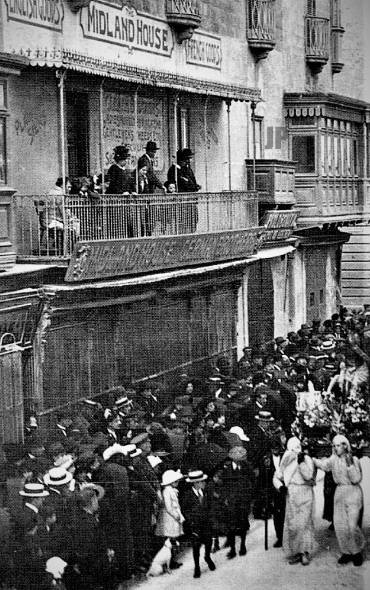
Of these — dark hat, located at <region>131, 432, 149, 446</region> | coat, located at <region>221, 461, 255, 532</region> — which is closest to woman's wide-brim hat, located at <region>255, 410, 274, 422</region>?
coat, located at <region>221, 461, 255, 532</region>

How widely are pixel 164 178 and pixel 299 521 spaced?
888 centimetres

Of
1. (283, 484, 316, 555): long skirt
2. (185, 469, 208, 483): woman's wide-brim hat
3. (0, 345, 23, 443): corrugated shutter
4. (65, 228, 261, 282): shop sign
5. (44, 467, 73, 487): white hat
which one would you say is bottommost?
(283, 484, 316, 555): long skirt

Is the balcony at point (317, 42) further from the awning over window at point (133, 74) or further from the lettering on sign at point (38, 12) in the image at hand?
the lettering on sign at point (38, 12)

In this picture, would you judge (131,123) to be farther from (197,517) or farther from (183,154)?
(197,517)

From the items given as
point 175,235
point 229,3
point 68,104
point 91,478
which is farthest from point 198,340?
point 91,478

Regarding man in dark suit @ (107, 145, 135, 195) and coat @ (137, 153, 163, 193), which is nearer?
man in dark suit @ (107, 145, 135, 195)

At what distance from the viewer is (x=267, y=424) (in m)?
16.5

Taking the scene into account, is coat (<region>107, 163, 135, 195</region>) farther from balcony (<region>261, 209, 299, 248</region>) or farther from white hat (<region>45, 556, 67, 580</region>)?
white hat (<region>45, 556, 67, 580</region>)

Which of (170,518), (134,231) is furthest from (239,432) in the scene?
(134,231)

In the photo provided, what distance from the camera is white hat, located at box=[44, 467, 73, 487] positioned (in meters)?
13.7

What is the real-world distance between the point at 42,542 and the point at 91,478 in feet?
3.75

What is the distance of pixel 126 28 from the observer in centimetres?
2061

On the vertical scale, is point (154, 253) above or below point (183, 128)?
below

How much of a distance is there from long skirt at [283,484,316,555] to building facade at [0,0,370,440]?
321 centimetres
